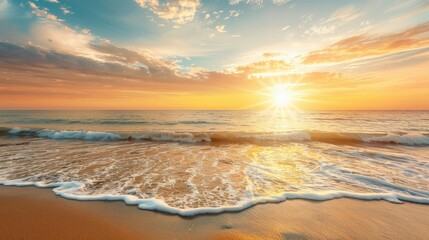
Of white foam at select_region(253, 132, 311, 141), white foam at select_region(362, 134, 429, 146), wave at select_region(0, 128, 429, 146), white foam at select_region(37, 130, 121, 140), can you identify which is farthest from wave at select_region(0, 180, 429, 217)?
white foam at select_region(362, 134, 429, 146)

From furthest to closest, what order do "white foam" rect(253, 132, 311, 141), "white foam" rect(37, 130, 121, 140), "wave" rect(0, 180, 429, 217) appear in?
1. "white foam" rect(253, 132, 311, 141)
2. "white foam" rect(37, 130, 121, 140)
3. "wave" rect(0, 180, 429, 217)

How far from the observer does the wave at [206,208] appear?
3.99 m

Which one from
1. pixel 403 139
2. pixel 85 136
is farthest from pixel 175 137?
pixel 403 139

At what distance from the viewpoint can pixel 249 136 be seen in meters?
16.1

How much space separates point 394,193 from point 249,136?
36.7 feet

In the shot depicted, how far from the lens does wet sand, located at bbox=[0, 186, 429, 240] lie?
3.24 meters

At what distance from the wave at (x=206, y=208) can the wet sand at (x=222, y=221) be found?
0.50ft

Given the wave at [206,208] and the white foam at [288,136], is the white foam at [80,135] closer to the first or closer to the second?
the wave at [206,208]

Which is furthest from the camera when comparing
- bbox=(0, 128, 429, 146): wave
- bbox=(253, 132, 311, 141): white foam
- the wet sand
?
bbox=(253, 132, 311, 141): white foam

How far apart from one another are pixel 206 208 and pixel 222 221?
51cm

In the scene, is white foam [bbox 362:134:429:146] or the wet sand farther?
white foam [bbox 362:134:429:146]

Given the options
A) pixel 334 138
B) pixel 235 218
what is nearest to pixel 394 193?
pixel 235 218

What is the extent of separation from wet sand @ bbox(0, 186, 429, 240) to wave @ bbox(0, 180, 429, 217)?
152 mm

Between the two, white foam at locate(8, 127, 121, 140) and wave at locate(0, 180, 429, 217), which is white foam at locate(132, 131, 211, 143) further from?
wave at locate(0, 180, 429, 217)
